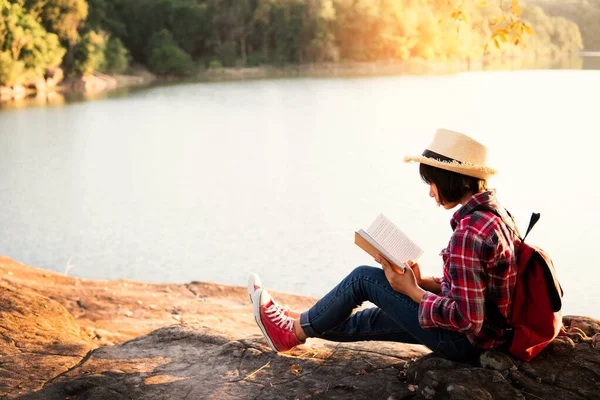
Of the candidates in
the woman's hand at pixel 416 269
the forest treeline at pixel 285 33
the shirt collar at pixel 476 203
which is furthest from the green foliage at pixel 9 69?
the shirt collar at pixel 476 203

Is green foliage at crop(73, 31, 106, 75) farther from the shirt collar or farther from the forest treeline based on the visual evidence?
the shirt collar

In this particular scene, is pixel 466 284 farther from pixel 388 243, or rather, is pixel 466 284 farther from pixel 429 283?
pixel 429 283

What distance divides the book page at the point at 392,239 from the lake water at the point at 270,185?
4748 millimetres

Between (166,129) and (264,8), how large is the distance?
34.4m

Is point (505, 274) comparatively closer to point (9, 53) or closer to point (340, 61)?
point (9, 53)

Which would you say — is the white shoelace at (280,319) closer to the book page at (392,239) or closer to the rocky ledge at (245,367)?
the rocky ledge at (245,367)

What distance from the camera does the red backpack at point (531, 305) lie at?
2.25m

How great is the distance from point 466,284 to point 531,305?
272 millimetres

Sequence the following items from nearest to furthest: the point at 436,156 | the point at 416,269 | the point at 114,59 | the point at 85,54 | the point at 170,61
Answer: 1. the point at 436,156
2. the point at 416,269
3. the point at 85,54
4. the point at 114,59
5. the point at 170,61

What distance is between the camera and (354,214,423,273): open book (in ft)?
7.90

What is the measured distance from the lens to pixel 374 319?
2768 millimetres

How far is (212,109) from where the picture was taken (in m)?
24.0

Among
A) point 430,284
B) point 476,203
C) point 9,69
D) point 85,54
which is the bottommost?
point 430,284

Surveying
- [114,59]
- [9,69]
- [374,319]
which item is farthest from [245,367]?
[114,59]
